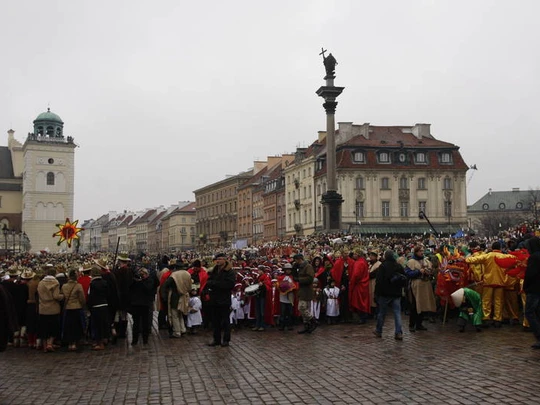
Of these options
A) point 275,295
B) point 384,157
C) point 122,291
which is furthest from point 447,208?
point 122,291

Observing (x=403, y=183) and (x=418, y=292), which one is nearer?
(x=418, y=292)

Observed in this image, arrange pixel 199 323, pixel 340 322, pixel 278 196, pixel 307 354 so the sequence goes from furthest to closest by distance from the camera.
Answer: pixel 278 196 < pixel 340 322 < pixel 199 323 < pixel 307 354

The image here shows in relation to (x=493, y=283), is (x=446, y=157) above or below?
above

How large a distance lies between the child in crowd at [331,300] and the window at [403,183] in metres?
55.1

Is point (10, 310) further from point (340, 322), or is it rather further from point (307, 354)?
point (340, 322)

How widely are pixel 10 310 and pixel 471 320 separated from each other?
9049 mm

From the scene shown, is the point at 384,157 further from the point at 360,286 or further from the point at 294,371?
the point at 294,371

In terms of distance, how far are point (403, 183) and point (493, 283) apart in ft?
187

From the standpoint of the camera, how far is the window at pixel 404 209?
69000mm

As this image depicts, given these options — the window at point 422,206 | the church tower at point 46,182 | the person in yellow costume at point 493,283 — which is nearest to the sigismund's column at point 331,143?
the person in yellow costume at point 493,283

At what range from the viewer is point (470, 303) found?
13.3 m

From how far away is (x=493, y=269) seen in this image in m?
13.1

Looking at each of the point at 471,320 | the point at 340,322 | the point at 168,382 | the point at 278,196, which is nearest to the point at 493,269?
the point at 471,320

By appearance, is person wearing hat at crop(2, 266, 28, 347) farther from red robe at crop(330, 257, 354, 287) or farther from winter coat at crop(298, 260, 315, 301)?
red robe at crop(330, 257, 354, 287)
